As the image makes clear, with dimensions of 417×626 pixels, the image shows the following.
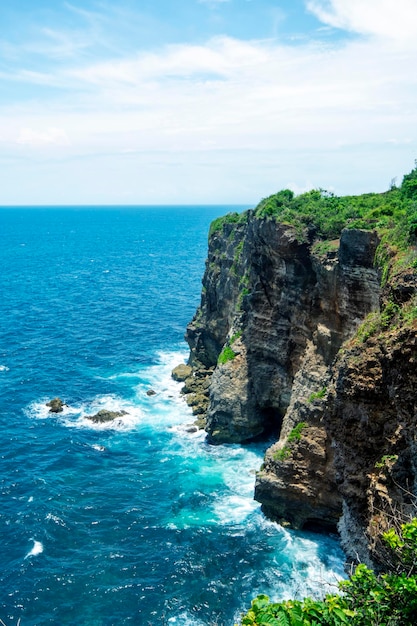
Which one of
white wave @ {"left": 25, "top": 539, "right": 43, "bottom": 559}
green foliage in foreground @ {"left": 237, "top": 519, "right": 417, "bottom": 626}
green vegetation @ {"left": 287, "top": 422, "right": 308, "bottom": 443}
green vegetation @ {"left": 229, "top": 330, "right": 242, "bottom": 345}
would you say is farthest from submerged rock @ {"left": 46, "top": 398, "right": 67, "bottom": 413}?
green foliage in foreground @ {"left": 237, "top": 519, "right": 417, "bottom": 626}

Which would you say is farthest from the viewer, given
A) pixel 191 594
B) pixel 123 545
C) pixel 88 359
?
pixel 88 359

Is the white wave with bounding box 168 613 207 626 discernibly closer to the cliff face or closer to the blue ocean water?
the blue ocean water

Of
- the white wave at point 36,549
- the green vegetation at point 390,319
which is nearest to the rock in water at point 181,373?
the white wave at point 36,549

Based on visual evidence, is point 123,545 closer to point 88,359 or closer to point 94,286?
point 88,359

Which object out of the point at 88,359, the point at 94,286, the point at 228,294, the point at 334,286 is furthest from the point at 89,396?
the point at 94,286

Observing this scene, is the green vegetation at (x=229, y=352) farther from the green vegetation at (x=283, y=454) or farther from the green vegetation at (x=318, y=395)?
the green vegetation at (x=283, y=454)
